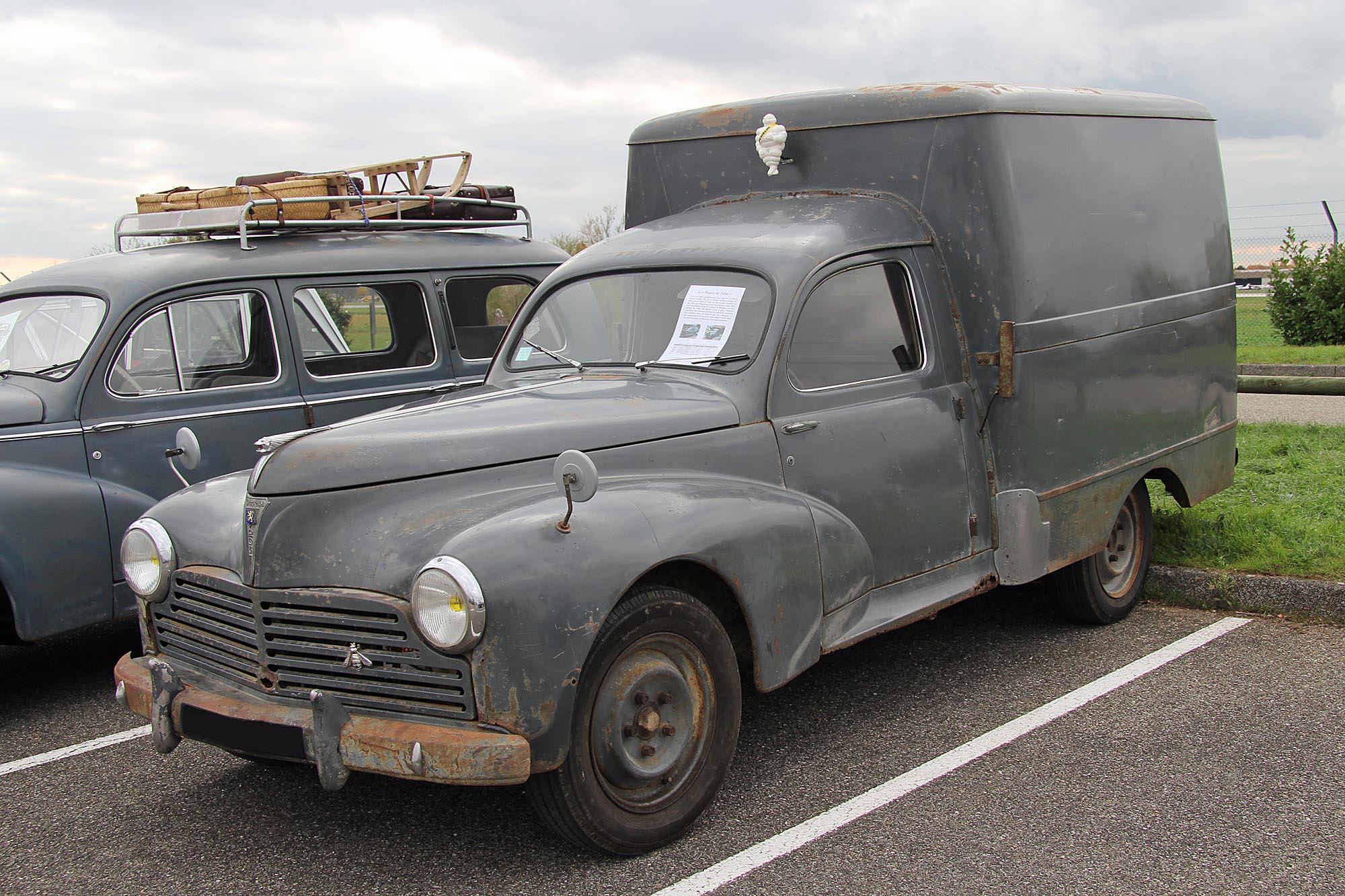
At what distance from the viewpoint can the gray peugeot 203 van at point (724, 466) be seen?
343 cm

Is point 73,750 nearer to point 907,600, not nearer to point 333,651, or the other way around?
point 333,651

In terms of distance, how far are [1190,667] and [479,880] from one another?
3.17m

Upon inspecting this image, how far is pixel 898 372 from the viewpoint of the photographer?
4.88 m

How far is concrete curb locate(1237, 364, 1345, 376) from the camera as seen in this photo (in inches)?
506

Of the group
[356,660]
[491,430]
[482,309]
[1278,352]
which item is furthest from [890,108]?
[1278,352]

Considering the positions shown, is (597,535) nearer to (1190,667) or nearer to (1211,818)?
(1211,818)

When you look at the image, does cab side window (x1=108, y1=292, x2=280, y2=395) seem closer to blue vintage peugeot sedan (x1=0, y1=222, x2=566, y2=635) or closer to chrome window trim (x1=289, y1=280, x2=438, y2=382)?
blue vintage peugeot sedan (x1=0, y1=222, x2=566, y2=635)

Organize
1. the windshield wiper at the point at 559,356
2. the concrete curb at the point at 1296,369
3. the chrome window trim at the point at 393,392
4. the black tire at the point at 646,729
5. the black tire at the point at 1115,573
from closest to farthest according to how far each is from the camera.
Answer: the black tire at the point at 646,729
the windshield wiper at the point at 559,356
the black tire at the point at 1115,573
the chrome window trim at the point at 393,392
the concrete curb at the point at 1296,369

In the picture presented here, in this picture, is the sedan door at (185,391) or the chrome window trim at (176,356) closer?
the sedan door at (185,391)

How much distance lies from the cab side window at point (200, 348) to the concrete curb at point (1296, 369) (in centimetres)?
1022

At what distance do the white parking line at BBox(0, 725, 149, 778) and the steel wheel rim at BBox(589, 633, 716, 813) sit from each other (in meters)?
2.33

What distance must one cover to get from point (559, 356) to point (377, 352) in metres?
1.92

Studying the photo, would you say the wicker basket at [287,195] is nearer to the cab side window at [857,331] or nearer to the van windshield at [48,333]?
the van windshield at [48,333]

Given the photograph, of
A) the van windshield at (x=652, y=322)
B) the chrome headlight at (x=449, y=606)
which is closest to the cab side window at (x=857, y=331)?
Result: the van windshield at (x=652, y=322)
